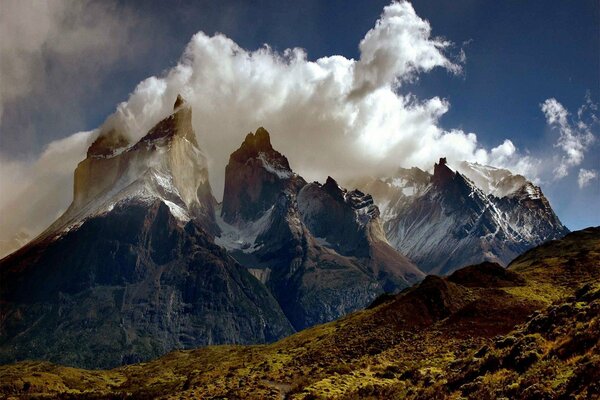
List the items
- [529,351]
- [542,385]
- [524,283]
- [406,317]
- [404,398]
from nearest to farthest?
1. [542,385]
2. [529,351]
3. [404,398]
4. [406,317]
5. [524,283]

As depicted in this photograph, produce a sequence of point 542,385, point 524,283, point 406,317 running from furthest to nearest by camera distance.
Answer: point 524,283
point 406,317
point 542,385

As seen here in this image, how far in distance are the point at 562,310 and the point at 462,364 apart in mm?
12030

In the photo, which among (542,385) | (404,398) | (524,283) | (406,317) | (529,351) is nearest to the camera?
(542,385)

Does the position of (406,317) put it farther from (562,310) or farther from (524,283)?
(562,310)

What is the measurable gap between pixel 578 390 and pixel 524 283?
A: 173m

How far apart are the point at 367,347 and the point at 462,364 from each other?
321ft

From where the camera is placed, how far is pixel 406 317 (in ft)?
568

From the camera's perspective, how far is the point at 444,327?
147 metres

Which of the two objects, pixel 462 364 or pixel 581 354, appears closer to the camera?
pixel 581 354

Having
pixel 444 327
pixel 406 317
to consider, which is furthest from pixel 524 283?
pixel 444 327

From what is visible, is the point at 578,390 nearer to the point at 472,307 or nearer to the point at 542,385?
the point at 542,385

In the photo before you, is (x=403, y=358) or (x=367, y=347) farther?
(x=367, y=347)

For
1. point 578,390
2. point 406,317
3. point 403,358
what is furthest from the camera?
point 406,317

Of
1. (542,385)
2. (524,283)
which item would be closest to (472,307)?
(524,283)
